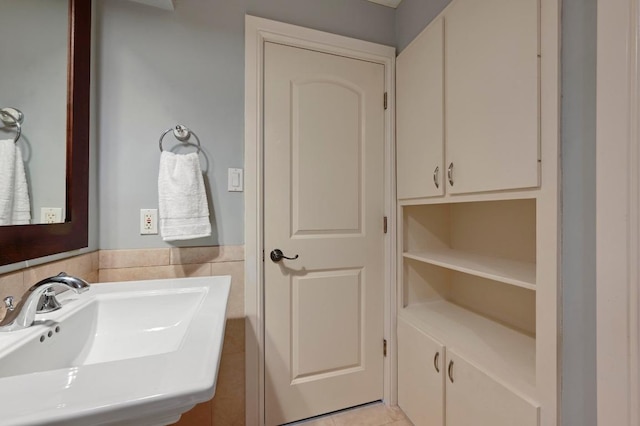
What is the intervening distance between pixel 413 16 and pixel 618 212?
55.0 inches

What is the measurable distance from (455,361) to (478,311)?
19.3 inches

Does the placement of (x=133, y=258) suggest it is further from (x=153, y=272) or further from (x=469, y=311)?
(x=469, y=311)

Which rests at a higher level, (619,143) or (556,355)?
(619,143)

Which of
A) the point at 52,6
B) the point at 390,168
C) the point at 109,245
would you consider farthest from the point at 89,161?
the point at 390,168

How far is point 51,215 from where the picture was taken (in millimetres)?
883

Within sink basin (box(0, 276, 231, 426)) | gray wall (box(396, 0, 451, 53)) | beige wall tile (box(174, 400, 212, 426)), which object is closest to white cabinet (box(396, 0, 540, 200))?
gray wall (box(396, 0, 451, 53))

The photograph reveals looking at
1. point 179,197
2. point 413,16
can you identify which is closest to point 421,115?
point 413,16

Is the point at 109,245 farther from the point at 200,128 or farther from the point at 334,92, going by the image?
the point at 334,92

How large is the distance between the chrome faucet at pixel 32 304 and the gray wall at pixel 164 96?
56 cm

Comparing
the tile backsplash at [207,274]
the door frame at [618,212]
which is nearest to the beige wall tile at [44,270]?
the tile backsplash at [207,274]

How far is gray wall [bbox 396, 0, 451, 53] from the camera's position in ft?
4.48

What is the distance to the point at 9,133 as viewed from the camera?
71cm

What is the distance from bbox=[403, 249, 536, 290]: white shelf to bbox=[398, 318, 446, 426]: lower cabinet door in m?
0.37

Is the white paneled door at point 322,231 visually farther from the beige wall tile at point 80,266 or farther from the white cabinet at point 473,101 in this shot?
the beige wall tile at point 80,266
